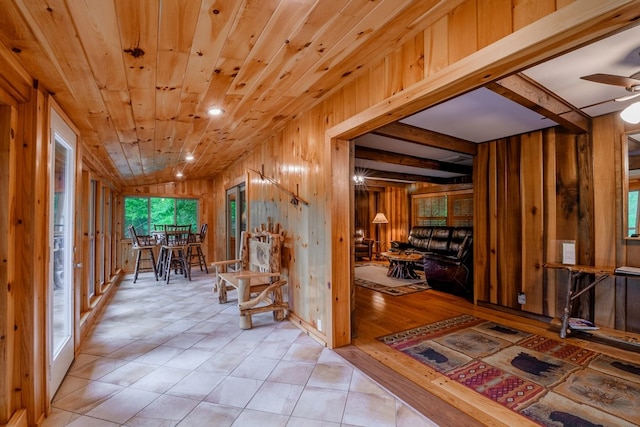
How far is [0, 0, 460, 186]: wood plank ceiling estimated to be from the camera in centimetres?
119

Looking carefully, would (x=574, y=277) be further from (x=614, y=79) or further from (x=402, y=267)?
(x=402, y=267)

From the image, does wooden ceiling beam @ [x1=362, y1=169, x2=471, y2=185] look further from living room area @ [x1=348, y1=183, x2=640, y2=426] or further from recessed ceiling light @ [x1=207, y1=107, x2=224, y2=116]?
recessed ceiling light @ [x1=207, y1=107, x2=224, y2=116]

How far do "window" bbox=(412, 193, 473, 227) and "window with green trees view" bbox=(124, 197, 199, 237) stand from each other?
632 cm

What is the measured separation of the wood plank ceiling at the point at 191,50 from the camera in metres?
1.19

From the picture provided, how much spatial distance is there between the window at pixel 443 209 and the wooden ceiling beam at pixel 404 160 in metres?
1.37

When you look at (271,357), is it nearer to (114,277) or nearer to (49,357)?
(49,357)

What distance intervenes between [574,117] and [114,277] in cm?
719

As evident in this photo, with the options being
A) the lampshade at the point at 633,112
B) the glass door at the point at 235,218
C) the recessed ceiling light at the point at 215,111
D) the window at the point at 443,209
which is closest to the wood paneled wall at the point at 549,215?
the lampshade at the point at 633,112

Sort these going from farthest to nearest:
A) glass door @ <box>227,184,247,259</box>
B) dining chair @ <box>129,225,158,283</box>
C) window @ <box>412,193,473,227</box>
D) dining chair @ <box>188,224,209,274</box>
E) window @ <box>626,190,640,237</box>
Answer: window @ <box>412,193,473,227</box> < dining chair @ <box>188,224,209,274</box> < glass door @ <box>227,184,247,259</box> < dining chair @ <box>129,225,158,283</box> < window @ <box>626,190,640,237</box>

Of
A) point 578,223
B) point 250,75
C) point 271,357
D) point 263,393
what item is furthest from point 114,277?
point 578,223

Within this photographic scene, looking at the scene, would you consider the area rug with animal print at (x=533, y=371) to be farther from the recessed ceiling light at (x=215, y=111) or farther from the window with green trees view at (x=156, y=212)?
the window with green trees view at (x=156, y=212)

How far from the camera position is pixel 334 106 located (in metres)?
2.52

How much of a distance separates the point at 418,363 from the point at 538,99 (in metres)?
2.41

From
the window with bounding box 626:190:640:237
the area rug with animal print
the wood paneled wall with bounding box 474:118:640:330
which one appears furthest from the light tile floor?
the window with bounding box 626:190:640:237
